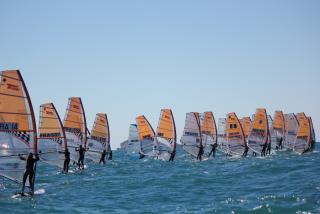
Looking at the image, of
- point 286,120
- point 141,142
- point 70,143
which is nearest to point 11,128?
point 70,143

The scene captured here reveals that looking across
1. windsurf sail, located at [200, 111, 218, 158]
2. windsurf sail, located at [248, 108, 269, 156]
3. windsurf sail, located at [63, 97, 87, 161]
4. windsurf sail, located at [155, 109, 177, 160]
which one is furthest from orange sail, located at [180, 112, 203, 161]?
windsurf sail, located at [63, 97, 87, 161]

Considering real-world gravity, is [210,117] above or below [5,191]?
above

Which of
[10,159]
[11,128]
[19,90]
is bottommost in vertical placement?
[10,159]

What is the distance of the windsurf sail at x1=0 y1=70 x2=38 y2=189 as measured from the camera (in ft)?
63.4

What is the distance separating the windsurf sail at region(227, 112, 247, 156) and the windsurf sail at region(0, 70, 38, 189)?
26.3 meters

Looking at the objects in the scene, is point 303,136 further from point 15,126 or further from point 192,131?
point 15,126

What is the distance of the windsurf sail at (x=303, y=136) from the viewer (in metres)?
47.8

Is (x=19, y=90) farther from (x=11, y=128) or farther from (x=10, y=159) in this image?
(x=10, y=159)

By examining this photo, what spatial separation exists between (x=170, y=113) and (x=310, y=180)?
22017 millimetres

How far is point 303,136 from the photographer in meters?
48.1

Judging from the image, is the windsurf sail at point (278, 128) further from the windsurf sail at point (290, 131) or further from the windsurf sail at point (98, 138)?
the windsurf sail at point (98, 138)

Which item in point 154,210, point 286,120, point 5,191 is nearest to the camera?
point 154,210

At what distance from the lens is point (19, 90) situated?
19.5 m

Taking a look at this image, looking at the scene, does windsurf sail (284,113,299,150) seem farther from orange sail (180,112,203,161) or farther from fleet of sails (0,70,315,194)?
orange sail (180,112,203,161)
